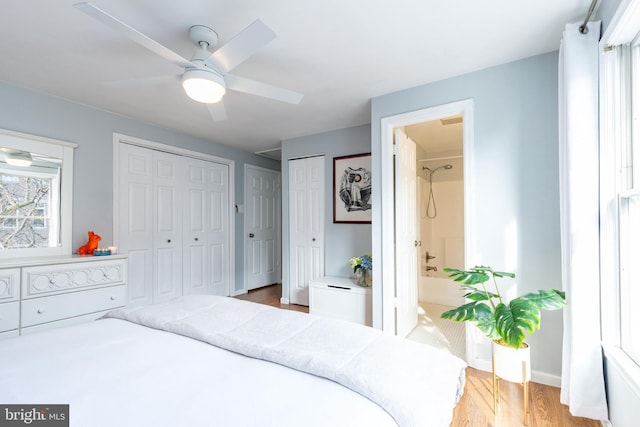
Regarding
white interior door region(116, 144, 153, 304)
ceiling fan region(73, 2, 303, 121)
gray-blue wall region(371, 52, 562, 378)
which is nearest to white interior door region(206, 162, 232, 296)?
white interior door region(116, 144, 153, 304)

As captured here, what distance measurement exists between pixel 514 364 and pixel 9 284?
3407 mm

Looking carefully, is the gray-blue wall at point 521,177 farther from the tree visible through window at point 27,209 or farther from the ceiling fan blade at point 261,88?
the tree visible through window at point 27,209

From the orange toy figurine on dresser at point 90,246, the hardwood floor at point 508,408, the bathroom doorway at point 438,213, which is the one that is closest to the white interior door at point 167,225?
the orange toy figurine on dresser at point 90,246

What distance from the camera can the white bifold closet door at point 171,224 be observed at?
3.39 m

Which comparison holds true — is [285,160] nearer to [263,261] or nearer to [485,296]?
[263,261]

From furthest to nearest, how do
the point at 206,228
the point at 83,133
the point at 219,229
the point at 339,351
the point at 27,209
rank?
the point at 219,229 → the point at 206,228 → the point at 83,133 → the point at 27,209 → the point at 339,351

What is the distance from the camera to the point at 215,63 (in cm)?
168

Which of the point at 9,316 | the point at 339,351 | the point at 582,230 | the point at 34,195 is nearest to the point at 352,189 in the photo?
the point at 582,230

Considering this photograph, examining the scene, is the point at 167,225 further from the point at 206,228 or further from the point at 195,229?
the point at 206,228

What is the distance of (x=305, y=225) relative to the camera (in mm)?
4016

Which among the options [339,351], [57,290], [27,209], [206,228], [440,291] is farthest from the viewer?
[206,228]

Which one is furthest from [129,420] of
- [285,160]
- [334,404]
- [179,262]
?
[285,160]

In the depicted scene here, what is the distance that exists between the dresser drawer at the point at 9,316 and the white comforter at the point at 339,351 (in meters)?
1.16

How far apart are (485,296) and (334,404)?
130 cm
